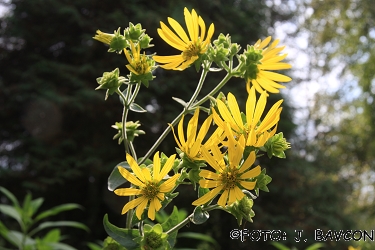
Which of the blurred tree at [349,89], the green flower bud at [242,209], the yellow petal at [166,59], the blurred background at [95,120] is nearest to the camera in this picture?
the green flower bud at [242,209]

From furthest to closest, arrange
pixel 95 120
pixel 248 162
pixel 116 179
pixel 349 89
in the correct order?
pixel 349 89 < pixel 95 120 < pixel 116 179 < pixel 248 162

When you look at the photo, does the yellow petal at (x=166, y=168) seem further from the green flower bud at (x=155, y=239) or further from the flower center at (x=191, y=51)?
the flower center at (x=191, y=51)

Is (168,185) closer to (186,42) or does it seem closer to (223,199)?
(223,199)

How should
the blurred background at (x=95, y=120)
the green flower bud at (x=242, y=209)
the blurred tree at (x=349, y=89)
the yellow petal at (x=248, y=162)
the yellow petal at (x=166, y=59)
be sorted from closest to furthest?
1. the yellow petal at (x=248, y=162)
2. the green flower bud at (x=242, y=209)
3. the yellow petal at (x=166, y=59)
4. the blurred background at (x=95, y=120)
5. the blurred tree at (x=349, y=89)

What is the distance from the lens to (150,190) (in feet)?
2.49

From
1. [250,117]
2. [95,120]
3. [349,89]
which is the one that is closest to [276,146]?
[250,117]

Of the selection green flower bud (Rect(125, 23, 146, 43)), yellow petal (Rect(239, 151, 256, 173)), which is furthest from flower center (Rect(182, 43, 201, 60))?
yellow petal (Rect(239, 151, 256, 173))

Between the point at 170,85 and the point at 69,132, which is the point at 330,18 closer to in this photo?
the point at 170,85

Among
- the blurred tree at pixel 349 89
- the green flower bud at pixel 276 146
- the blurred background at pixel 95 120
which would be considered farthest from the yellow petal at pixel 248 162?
the blurred tree at pixel 349 89

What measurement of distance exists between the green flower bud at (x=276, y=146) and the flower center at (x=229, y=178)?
0.33ft

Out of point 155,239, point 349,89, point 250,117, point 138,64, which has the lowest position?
point 155,239

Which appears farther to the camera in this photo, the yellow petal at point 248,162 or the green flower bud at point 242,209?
the green flower bud at point 242,209

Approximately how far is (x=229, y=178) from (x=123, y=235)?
0.25 meters

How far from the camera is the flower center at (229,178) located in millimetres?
714
